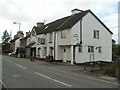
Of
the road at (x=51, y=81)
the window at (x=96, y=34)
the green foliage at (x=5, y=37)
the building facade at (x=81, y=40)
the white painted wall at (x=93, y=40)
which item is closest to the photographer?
the road at (x=51, y=81)

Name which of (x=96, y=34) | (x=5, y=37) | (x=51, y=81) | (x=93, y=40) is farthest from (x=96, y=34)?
(x=5, y=37)

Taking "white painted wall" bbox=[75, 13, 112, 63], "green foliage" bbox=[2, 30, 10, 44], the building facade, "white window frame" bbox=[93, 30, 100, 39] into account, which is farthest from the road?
"green foliage" bbox=[2, 30, 10, 44]

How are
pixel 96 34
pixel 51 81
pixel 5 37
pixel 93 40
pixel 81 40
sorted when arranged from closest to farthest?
pixel 51 81 → pixel 81 40 → pixel 93 40 → pixel 96 34 → pixel 5 37

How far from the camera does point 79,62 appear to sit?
33.9m

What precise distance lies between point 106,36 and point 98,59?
15.3 feet

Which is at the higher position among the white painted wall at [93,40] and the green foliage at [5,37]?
the green foliage at [5,37]

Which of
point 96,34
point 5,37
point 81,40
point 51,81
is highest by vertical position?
point 5,37

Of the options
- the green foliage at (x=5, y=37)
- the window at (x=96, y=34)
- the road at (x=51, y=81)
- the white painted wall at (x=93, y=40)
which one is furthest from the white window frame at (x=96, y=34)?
the green foliage at (x=5, y=37)

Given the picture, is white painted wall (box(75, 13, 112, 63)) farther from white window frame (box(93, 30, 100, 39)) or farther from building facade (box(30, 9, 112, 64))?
white window frame (box(93, 30, 100, 39))

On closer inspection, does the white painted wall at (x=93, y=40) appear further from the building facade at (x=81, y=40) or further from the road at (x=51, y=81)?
the road at (x=51, y=81)

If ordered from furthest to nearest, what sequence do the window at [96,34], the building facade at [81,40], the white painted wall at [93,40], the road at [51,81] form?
the window at [96,34], the white painted wall at [93,40], the building facade at [81,40], the road at [51,81]

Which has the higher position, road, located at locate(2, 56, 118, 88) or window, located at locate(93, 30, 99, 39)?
window, located at locate(93, 30, 99, 39)

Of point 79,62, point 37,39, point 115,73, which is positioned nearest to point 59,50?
point 79,62

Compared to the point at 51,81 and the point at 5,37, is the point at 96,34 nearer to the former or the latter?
the point at 51,81
